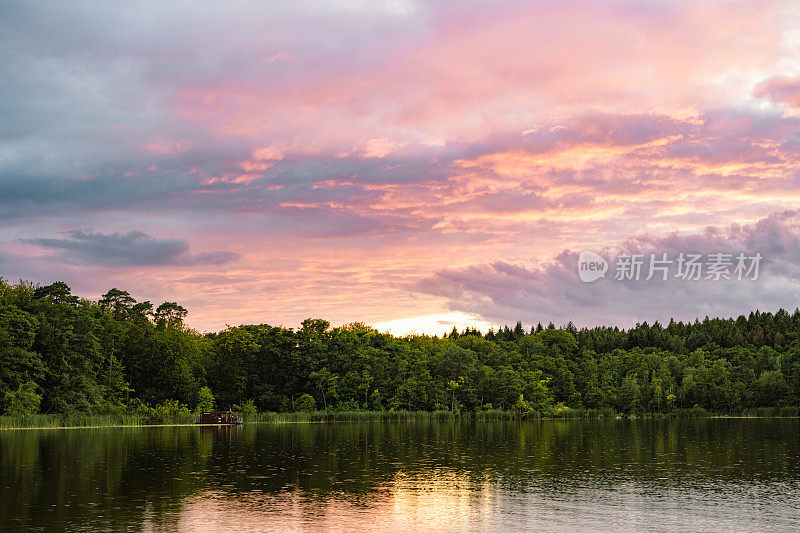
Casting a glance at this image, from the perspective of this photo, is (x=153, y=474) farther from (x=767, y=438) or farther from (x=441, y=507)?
(x=767, y=438)

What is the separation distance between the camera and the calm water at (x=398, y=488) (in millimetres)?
33938

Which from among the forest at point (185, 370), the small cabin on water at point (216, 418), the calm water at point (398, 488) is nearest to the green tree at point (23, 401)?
the forest at point (185, 370)

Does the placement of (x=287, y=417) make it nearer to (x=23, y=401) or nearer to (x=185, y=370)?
(x=185, y=370)

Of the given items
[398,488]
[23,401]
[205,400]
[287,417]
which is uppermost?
[23,401]

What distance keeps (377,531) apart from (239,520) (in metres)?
6.89

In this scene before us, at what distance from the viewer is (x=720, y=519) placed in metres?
34.3

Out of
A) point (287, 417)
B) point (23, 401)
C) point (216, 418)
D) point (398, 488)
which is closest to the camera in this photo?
point (398, 488)

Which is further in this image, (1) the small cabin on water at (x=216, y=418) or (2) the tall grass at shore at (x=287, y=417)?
(1) the small cabin on water at (x=216, y=418)

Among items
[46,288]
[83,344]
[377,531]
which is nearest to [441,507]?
[377,531]

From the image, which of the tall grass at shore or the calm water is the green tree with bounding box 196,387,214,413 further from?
the calm water

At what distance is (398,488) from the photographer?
4566 centimetres

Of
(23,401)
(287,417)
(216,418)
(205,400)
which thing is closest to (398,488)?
(23,401)

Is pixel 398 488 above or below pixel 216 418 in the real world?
above

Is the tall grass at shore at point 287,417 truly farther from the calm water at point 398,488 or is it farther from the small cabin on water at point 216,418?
the calm water at point 398,488
